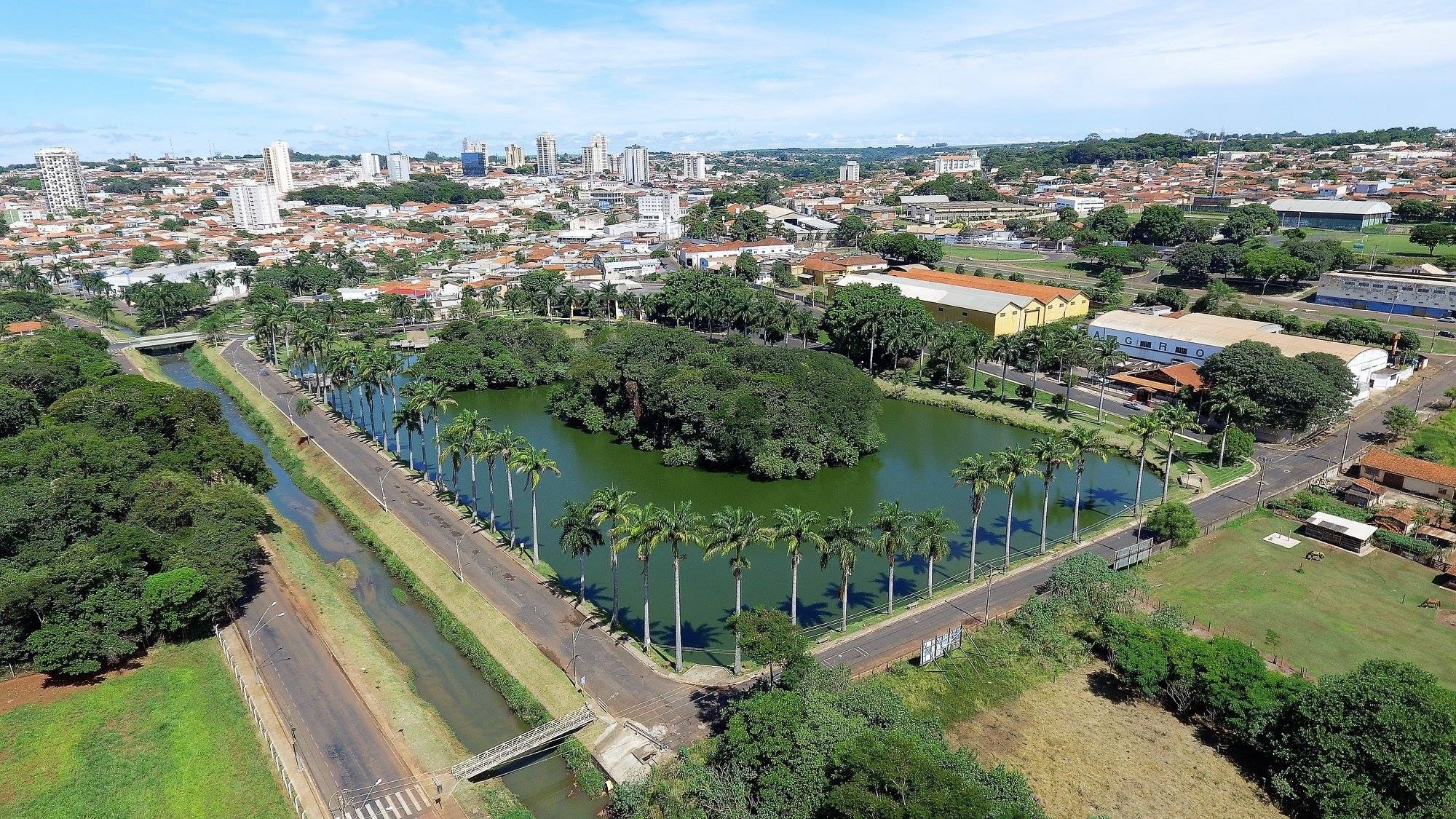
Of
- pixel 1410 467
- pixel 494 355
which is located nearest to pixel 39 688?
pixel 494 355

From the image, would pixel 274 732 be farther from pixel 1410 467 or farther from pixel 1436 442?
pixel 1436 442

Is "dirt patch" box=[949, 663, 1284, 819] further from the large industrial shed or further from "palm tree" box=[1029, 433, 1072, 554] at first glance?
the large industrial shed

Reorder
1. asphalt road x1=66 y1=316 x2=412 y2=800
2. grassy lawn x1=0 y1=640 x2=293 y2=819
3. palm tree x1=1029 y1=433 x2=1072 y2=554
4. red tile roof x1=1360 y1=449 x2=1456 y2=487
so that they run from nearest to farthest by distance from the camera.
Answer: grassy lawn x1=0 y1=640 x2=293 y2=819
asphalt road x1=66 y1=316 x2=412 y2=800
palm tree x1=1029 y1=433 x2=1072 y2=554
red tile roof x1=1360 y1=449 x2=1456 y2=487

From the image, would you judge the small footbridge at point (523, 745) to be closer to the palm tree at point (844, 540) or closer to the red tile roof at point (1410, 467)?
the palm tree at point (844, 540)

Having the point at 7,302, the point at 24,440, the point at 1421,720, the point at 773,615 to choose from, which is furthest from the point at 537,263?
the point at 1421,720

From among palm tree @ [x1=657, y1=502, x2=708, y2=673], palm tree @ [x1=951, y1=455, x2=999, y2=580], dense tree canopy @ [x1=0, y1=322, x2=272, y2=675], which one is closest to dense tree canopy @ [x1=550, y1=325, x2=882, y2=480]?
palm tree @ [x1=951, y1=455, x2=999, y2=580]

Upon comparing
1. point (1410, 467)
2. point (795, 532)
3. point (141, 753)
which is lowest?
point (141, 753)
